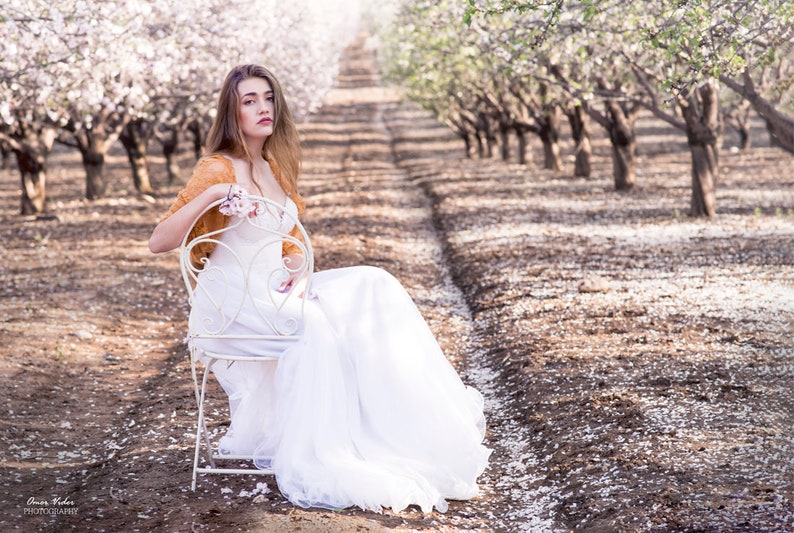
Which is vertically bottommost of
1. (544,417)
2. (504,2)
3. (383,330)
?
(544,417)

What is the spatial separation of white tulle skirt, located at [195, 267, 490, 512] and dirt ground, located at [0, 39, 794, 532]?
0.15 meters

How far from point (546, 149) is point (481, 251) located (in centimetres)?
1235

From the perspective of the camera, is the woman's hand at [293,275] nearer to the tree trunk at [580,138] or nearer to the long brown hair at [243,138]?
the long brown hair at [243,138]

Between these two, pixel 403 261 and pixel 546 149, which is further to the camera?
pixel 546 149

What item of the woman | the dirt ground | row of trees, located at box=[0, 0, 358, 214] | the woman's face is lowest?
the dirt ground

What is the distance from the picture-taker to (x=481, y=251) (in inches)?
525

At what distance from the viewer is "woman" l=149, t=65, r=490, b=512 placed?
4.68m

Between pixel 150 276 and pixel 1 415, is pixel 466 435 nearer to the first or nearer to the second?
pixel 1 415

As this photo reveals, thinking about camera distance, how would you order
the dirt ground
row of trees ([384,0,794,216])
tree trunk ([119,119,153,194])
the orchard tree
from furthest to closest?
1. tree trunk ([119,119,153,194])
2. row of trees ([384,0,794,216])
3. the orchard tree
4. the dirt ground

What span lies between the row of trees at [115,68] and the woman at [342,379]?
13.6 ft

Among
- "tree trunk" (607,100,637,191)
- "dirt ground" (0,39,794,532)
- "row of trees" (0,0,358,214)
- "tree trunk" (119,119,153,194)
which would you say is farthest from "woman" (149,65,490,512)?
"tree trunk" (119,119,153,194)

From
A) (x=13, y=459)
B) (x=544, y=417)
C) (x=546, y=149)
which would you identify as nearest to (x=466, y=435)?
(x=544, y=417)

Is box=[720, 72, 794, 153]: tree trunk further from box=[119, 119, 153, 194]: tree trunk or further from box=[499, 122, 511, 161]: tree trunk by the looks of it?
box=[499, 122, 511, 161]: tree trunk

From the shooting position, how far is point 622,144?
63.6 feet
